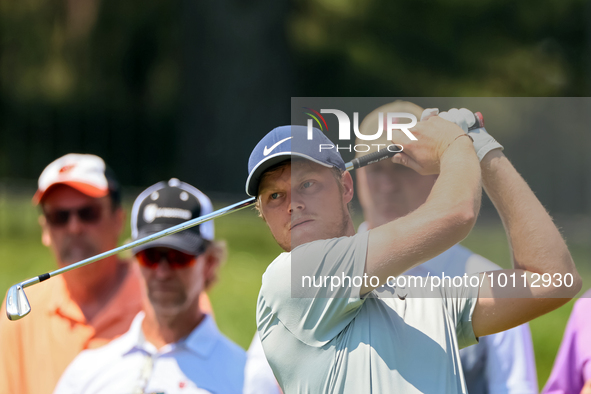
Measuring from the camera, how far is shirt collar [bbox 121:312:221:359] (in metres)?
2.45

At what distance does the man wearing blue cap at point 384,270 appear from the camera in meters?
1.50

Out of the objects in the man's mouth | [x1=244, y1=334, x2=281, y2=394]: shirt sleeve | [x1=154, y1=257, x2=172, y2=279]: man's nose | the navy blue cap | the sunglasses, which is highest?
the navy blue cap

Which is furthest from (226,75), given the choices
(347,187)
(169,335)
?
(347,187)

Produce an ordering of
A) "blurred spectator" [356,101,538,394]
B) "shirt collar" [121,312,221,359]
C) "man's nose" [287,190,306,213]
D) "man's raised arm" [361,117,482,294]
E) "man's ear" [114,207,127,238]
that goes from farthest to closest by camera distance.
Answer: "man's ear" [114,207,127,238]
"shirt collar" [121,312,221,359]
"blurred spectator" [356,101,538,394]
"man's nose" [287,190,306,213]
"man's raised arm" [361,117,482,294]

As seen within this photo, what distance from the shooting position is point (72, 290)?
3031mm

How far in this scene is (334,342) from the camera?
1594mm

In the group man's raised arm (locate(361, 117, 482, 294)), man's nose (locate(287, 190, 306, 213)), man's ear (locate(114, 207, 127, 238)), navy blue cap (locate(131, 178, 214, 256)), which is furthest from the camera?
man's ear (locate(114, 207, 127, 238))

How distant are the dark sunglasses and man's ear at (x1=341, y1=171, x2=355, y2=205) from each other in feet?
5.66

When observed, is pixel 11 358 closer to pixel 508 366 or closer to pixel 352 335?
pixel 352 335

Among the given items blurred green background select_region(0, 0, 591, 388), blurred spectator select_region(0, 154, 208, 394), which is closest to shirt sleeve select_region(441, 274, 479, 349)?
blurred spectator select_region(0, 154, 208, 394)

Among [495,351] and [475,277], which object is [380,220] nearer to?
[475,277]

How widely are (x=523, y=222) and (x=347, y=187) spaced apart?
17.5 inches

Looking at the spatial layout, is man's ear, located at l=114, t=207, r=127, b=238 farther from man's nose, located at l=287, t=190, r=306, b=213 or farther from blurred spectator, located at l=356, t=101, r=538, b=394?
man's nose, located at l=287, t=190, r=306, b=213

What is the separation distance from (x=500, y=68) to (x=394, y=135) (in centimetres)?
1001
